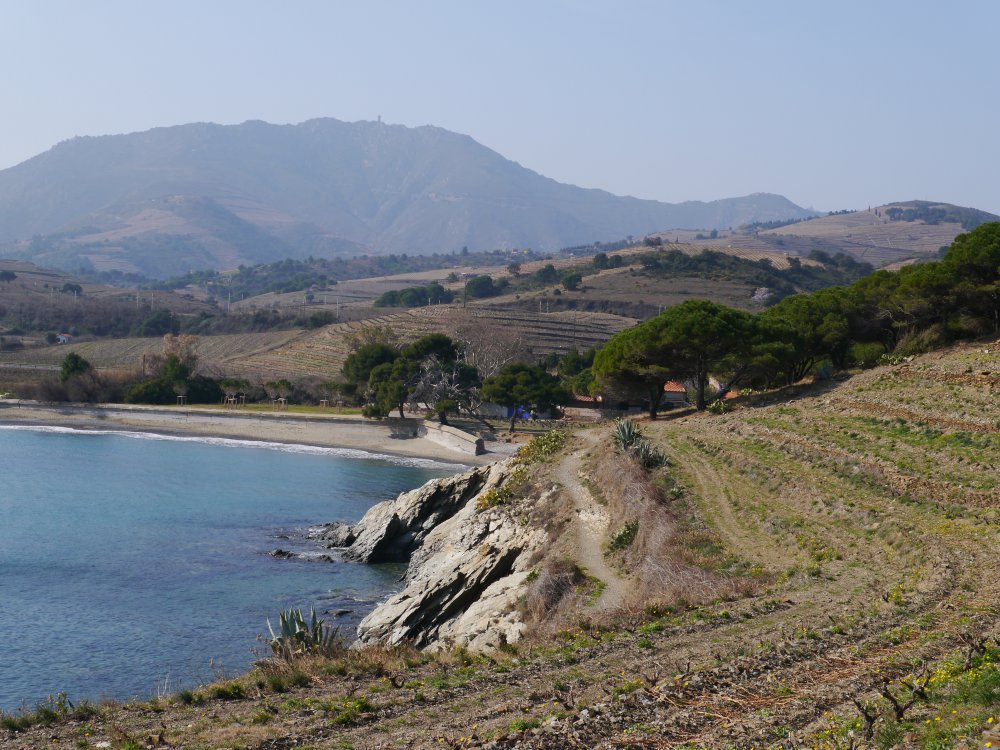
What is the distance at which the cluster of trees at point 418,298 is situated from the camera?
149750 millimetres

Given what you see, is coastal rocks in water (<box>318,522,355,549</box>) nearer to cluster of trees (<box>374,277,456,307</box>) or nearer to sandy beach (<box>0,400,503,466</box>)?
sandy beach (<box>0,400,503,466</box>)

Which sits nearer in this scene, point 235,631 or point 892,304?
point 235,631

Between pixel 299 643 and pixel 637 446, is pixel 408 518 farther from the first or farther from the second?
pixel 299 643

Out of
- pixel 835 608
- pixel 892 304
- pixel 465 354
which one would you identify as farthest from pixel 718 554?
pixel 465 354

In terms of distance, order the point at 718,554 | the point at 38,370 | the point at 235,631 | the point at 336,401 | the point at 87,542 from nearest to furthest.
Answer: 1. the point at 718,554
2. the point at 235,631
3. the point at 87,542
4. the point at 336,401
5. the point at 38,370

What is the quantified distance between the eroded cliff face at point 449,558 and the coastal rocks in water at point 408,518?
0.04 m

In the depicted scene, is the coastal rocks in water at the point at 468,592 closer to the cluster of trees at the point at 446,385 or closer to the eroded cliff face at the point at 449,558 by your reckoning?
the eroded cliff face at the point at 449,558

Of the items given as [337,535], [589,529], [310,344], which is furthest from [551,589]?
[310,344]

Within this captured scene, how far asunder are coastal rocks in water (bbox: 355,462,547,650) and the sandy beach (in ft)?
92.5

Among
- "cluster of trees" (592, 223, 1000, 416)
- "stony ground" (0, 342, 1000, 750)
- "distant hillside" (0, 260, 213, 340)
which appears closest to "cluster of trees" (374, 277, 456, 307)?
"distant hillside" (0, 260, 213, 340)

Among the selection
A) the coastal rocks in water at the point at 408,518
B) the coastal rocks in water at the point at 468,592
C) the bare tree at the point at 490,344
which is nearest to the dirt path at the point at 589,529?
the coastal rocks in water at the point at 468,592

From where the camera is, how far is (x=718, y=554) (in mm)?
18781

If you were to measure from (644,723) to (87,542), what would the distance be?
30748 mm

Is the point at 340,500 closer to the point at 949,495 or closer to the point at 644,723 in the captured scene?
the point at 949,495
